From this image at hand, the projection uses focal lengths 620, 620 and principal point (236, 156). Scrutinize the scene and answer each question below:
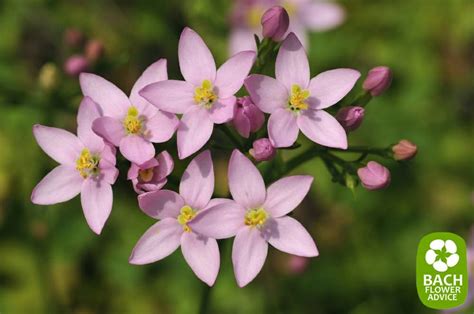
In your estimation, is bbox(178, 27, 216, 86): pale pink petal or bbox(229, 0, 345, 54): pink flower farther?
bbox(229, 0, 345, 54): pink flower

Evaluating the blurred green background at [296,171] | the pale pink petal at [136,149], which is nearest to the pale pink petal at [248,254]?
the pale pink petal at [136,149]

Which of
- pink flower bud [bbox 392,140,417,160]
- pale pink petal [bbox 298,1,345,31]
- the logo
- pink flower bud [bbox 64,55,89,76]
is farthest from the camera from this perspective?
pale pink petal [bbox 298,1,345,31]

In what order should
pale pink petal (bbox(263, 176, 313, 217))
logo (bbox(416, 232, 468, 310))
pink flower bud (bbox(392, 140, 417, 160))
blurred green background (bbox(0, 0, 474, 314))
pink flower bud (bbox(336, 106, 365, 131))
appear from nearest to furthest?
1. pale pink petal (bbox(263, 176, 313, 217))
2. pink flower bud (bbox(336, 106, 365, 131))
3. pink flower bud (bbox(392, 140, 417, 160))
4. logo (bbox(416, 232, 468, 310))
5. blurred green background (bbox(0, 0, 474, 314))

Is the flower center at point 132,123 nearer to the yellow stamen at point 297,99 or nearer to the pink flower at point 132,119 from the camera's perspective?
the pink flower at point 132,119

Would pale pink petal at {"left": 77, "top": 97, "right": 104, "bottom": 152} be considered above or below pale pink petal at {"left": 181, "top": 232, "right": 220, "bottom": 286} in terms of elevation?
above

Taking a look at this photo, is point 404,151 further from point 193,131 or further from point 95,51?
point 95,51

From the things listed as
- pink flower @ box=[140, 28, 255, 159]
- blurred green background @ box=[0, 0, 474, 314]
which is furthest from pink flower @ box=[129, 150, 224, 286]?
blurred green background @ box=[0, 0, 474, 314]

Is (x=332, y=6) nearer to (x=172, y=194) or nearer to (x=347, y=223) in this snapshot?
(x=347, y=223)

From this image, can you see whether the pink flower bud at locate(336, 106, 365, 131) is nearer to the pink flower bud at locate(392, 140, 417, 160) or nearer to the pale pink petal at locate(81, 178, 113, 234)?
the pink flower bud at locate(392, 140, 417, 160)
